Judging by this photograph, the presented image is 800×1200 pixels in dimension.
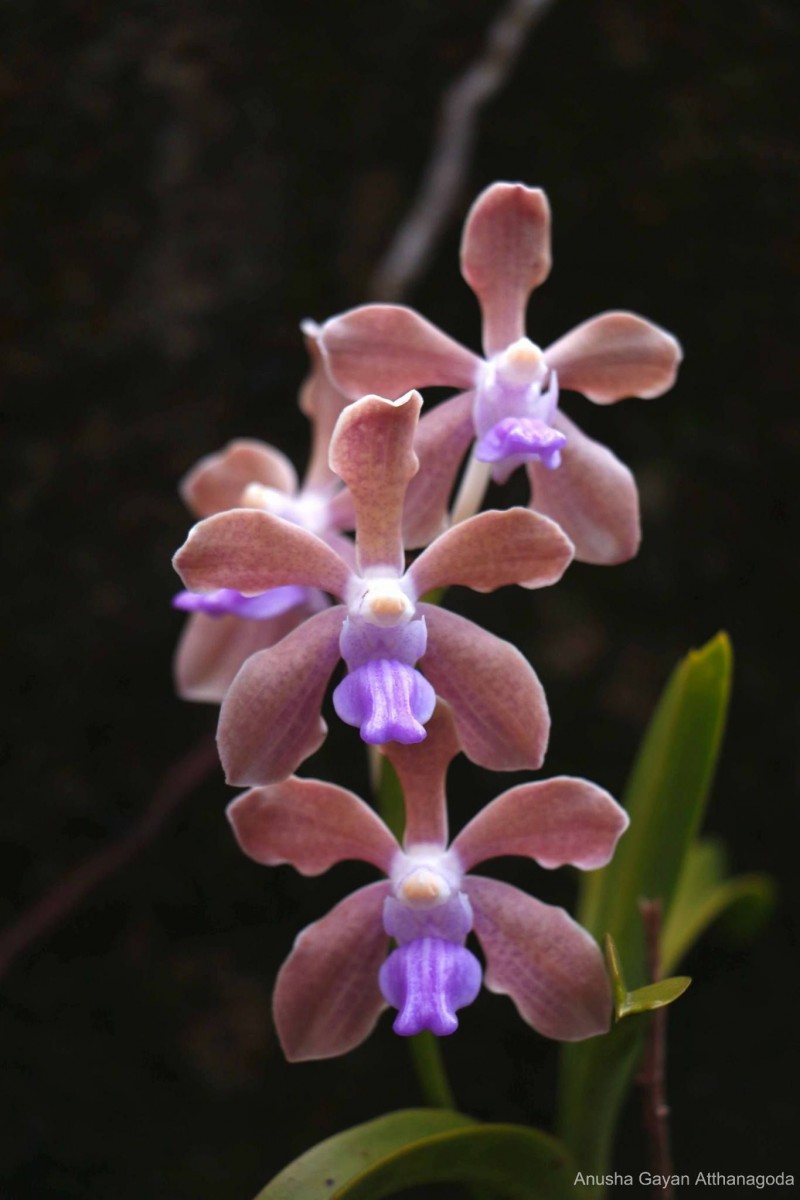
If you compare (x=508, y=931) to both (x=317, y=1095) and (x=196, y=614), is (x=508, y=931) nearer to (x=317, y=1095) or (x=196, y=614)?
(x=196, y=614)

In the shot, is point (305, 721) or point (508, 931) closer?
point (305, 721)

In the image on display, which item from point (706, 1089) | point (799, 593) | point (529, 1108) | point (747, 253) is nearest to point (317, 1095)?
point (529, 1108)

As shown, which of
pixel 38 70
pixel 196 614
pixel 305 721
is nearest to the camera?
pixel 305 721

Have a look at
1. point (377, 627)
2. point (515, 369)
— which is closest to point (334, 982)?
point (377, 627)

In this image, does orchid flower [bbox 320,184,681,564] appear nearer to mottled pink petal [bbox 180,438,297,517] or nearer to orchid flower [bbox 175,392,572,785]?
orchid flower [bbox 175,392,572,785]

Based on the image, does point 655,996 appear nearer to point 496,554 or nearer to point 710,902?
point 496,554

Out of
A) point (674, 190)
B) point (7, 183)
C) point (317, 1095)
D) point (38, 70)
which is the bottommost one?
point (317, 1095)

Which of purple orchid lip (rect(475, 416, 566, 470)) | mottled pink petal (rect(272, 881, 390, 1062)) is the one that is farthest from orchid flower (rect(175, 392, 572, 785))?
mottled pink petal (rect(272, 881, 390, 1062))
